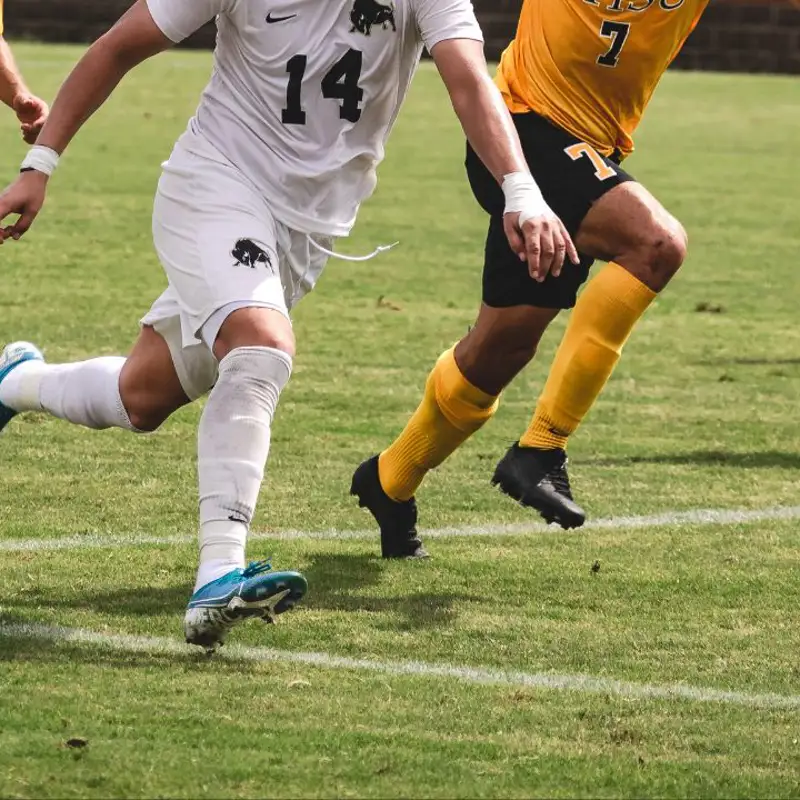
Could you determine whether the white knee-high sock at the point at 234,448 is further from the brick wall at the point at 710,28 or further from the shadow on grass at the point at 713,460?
the brick wall at the point at 710,28

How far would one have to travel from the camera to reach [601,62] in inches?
255

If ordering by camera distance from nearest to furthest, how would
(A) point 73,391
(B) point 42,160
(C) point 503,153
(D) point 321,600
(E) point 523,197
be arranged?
(E) point 523,197, (C) point 503,153, (B) point 42,160, (D) point 321,600, (A) point 73,391

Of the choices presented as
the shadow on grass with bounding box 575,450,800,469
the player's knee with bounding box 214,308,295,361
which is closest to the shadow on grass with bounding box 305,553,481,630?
the player's knee with bounding box 214,308,295,361

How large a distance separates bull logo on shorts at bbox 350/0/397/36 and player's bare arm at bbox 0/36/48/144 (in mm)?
1127

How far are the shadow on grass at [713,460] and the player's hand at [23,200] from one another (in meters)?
2.88

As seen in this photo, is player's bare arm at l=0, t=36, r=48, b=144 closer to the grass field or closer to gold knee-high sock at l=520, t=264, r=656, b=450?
the grass field

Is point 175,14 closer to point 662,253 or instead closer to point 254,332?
point 254,332

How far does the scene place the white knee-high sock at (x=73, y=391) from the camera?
19.1 ft

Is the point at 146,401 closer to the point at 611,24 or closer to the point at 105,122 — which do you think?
the point at 611,24

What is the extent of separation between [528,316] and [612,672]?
153cm

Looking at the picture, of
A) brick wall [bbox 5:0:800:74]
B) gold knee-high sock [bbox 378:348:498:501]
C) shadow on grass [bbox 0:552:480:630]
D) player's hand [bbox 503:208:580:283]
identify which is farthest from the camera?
brick wall [bbox 5:0:800:74]

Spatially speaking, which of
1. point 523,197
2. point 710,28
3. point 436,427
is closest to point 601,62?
point 436,427

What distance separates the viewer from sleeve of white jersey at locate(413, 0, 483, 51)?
525 centimetres

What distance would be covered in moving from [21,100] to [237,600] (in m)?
2.21
